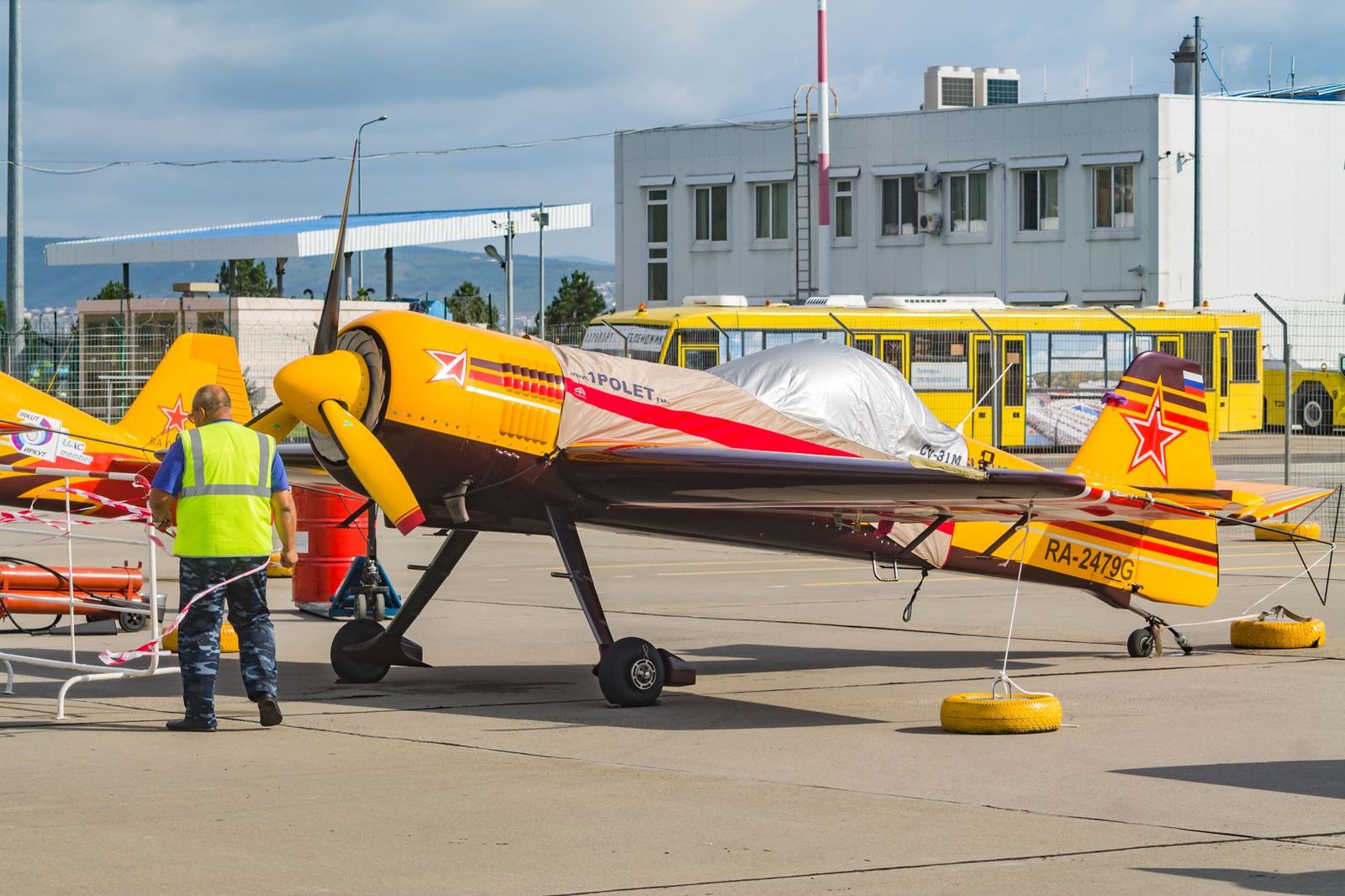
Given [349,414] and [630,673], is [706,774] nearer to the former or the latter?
[630,673]

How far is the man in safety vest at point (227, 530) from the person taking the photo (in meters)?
9.88

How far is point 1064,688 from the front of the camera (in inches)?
453

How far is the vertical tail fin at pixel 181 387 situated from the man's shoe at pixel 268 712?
8596mm

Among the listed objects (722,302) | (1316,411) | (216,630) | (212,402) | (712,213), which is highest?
(712,213)

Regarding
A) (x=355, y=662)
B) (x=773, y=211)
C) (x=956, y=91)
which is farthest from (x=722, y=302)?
(x=956, y=91)

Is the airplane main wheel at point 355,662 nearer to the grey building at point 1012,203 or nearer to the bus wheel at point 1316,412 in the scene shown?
the bus wheel at point 1316,412

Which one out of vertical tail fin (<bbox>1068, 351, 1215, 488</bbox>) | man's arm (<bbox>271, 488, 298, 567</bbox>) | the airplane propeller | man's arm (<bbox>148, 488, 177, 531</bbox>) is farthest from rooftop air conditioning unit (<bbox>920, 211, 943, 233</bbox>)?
man's arm (<bbox>148, 488, 177, 531</bbox>)

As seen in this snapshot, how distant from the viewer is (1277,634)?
1323 centimetres

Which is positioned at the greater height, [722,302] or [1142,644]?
[722,302]

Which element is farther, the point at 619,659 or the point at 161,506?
the point at 619,659

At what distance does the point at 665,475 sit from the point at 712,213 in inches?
1852

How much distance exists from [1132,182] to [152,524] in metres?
44.1

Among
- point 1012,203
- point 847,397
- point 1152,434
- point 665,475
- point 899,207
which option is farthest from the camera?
point 899,207

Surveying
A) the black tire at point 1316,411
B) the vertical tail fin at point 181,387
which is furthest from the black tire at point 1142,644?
the black tire at point 1316,411
